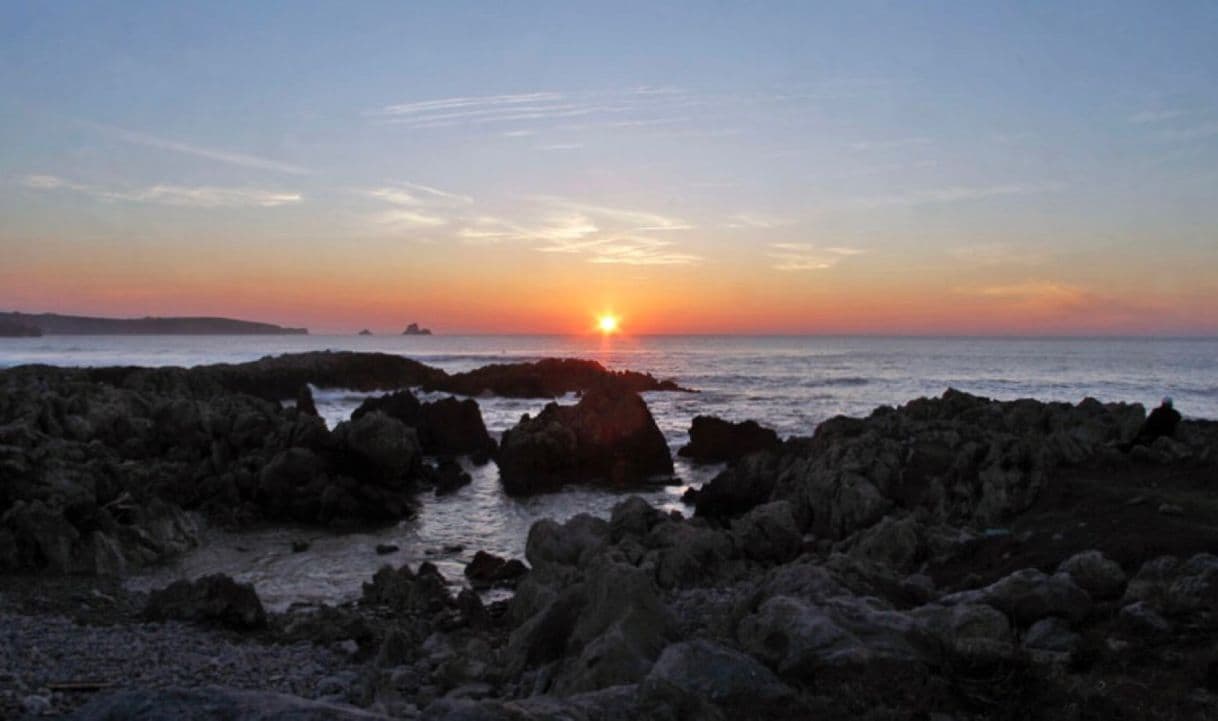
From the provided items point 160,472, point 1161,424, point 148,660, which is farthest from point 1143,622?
point 160,472

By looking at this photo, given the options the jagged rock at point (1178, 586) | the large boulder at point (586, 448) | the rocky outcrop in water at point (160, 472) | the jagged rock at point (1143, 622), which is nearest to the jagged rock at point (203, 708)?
the jagged rock at point (1143, 622)

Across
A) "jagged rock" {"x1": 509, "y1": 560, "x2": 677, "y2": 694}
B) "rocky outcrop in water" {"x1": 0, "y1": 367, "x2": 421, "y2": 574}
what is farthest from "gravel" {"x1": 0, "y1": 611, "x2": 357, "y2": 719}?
"rocky outcrop in water" {"x1": 0, "y1": 367, "x2": 421, "y2": 574}

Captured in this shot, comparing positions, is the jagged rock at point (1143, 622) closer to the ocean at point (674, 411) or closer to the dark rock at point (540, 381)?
the ocean at point (674, 411)

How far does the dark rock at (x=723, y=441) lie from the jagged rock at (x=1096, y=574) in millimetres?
26412

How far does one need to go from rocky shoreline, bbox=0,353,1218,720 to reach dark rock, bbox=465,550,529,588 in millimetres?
74

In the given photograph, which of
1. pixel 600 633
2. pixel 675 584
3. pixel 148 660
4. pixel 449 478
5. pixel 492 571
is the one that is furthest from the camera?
pixel 449 478

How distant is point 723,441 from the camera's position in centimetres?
3959

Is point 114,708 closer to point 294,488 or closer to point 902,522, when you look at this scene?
point 902,522

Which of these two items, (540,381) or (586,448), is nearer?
(586,448)

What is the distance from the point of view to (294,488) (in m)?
27.3

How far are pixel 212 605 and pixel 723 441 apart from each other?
27872 millimetres

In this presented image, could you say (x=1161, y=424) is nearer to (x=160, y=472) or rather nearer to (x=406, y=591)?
(x=406, y=591)

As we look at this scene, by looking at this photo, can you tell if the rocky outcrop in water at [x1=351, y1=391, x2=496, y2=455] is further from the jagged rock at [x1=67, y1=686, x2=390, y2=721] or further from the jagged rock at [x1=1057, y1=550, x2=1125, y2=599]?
the jagged rock at [x1=67, y1=686, x2=390, y2=721]

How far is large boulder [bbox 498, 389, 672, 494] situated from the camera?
33125 millimetres
